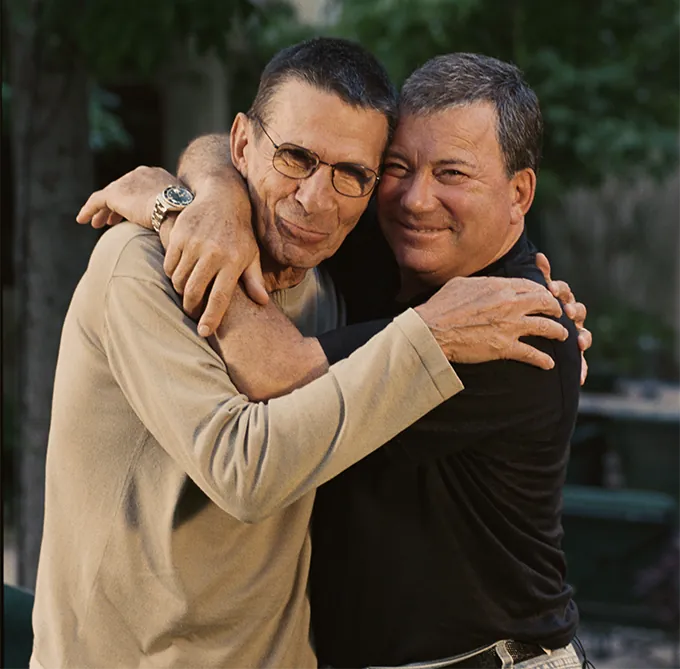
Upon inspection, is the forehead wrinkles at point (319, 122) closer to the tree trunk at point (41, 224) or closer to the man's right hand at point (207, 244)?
the man's right hand at point (207, 244)

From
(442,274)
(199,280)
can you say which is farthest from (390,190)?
(199,280)

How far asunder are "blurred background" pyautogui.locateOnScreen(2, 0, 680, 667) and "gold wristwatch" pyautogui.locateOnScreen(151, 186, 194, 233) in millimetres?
1701

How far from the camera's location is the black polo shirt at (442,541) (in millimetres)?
2184

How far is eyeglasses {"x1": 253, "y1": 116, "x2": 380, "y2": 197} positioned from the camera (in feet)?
6.87

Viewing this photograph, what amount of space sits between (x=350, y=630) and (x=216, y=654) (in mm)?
276

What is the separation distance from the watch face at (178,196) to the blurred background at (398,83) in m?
1.68

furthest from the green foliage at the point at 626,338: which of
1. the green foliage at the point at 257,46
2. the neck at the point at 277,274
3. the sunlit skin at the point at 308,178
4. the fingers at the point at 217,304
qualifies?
the fingers at the point at 217,304

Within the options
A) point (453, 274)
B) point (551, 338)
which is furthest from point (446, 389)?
point (453, 274)

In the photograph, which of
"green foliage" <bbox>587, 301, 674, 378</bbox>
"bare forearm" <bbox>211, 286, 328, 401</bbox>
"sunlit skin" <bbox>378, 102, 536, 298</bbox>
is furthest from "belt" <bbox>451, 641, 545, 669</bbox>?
"green foliage" <bbox>587, 301, 674, 378</bbox>

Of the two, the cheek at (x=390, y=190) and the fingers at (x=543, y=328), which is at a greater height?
the cheek at (x=390, y=190)

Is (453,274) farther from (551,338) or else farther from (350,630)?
(350,630)

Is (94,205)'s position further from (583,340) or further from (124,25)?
(124,25)

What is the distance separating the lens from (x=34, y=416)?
156 inches

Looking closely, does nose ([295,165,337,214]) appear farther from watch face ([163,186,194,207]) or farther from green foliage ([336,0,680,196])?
green foliage ([336,0,680,196])
